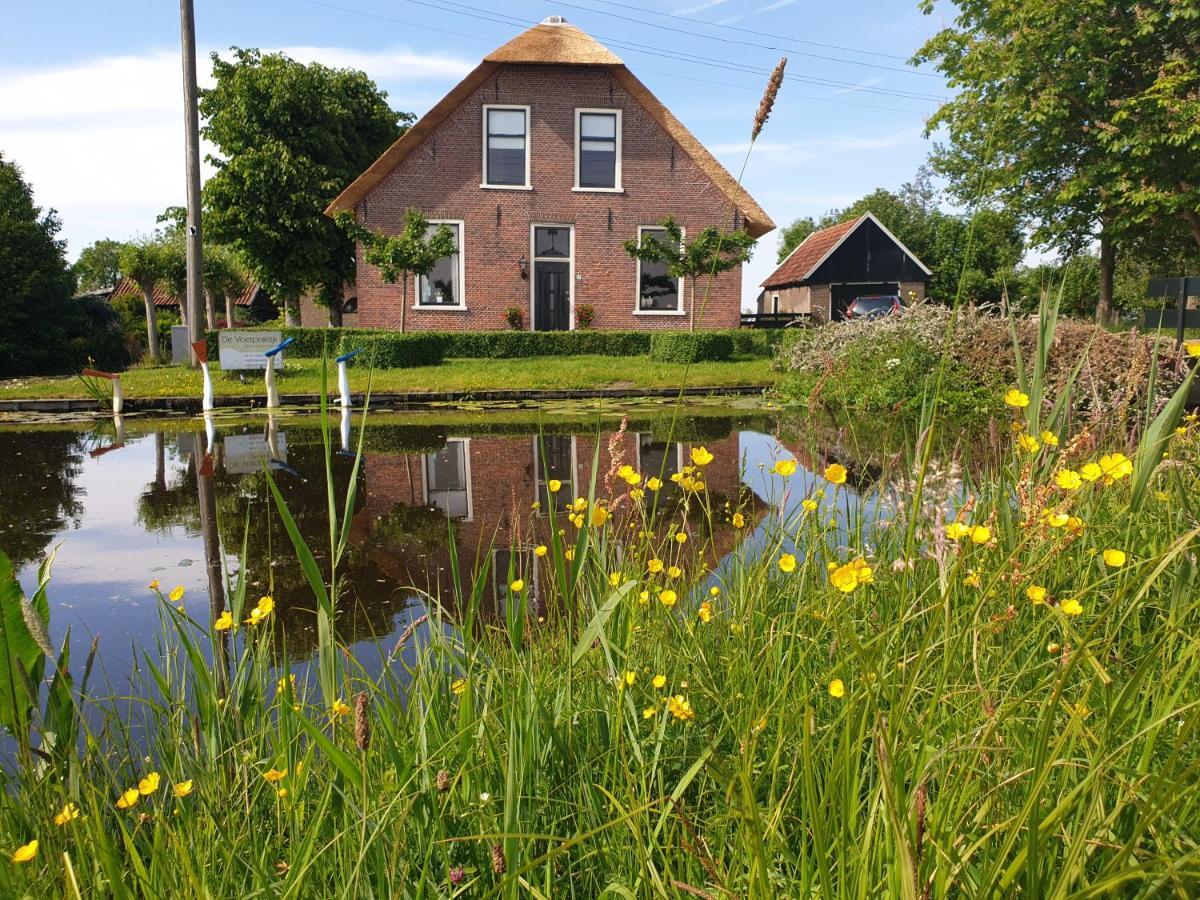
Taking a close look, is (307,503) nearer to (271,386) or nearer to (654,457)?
(654,457)

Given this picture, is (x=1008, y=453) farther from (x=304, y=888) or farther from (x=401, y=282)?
(x=401, y=282)

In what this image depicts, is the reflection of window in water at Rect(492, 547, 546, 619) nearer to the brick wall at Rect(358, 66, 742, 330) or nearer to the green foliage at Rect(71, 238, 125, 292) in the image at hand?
the brick wall at Rect(358, 66, 742, 330)

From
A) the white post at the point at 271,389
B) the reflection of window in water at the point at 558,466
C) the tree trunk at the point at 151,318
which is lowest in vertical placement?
the reflection of window in water at the point at 558,466

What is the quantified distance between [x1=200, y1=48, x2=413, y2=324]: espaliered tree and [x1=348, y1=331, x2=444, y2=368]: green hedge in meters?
9.55

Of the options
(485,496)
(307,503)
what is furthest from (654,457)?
(307,503)

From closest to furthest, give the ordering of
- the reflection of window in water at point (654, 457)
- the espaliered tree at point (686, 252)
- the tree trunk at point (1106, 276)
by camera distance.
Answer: the reflection of window in water at point (654, 457) < the espaliered tree at point (686, 252) < the tree trunk at point (1106, 276)

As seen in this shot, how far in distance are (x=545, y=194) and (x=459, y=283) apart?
313 cm

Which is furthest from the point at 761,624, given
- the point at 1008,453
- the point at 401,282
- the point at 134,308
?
the point at 134,308

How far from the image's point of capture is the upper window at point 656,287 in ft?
74.7

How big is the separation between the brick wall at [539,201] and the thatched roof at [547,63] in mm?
203

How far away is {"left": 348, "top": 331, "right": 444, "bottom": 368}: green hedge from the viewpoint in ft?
56.8

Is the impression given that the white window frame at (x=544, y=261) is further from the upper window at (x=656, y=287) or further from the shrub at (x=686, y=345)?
the shrub at (x=686, y=345)

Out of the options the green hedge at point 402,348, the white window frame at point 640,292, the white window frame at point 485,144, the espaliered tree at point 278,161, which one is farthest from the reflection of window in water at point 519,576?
the espaliered tree at point 278,161

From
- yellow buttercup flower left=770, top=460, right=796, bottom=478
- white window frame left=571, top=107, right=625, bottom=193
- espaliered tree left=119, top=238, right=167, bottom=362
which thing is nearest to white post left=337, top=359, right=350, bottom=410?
yellow buttercup flower left=770, top=460, right=796, bottom=478
